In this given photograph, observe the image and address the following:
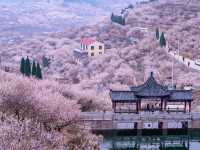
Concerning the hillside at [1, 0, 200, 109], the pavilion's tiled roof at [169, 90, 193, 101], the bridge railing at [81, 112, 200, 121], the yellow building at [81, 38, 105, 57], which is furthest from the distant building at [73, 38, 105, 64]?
the pavilion's tiled roof at [169, 90, 193, 101]

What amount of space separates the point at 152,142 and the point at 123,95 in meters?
6.07

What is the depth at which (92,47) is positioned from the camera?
9050 cm

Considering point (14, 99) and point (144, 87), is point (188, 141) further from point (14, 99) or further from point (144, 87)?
point (14, 99)

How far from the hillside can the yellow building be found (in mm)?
2507

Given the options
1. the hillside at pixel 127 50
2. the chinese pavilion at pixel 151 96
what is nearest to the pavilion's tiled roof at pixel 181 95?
the chinese pavilion at pixel 151 96

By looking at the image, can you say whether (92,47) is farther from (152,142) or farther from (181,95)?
(152,142)

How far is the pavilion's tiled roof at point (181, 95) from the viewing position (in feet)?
163

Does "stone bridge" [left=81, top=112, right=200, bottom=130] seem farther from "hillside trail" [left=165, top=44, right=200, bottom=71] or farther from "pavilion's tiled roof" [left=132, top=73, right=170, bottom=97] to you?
"hillside trail" [left=165, top=44, right=200, bottom=71]

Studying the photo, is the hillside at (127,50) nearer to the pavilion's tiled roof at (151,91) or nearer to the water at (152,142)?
the pavilion's tiled roof at (151,91)

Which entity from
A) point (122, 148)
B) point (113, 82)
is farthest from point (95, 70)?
point (122, 148)

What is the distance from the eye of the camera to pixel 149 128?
50.8 meters

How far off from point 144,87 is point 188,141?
7434mm

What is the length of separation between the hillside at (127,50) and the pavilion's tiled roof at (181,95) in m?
10.9

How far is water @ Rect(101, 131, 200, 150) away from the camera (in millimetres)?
45469
